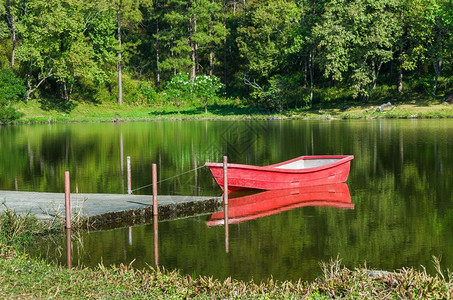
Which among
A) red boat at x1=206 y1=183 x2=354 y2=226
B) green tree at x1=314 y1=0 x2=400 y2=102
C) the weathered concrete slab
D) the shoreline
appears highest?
green tree at x1=314 y1=0 x2=400 y2=102

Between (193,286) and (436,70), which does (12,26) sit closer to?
(436,70)

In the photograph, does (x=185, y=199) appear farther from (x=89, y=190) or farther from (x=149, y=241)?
(x=89, y=190)

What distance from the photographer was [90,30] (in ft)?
210

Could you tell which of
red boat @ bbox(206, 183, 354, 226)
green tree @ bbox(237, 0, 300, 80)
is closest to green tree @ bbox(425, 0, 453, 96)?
green tree @ bbox(237, 0, 300, 80)

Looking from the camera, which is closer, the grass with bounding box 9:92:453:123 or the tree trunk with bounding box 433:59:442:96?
the grass with bounding box 9:92:453:123

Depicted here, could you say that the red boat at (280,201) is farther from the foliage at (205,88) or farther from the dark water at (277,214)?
the foliage at (205,88)

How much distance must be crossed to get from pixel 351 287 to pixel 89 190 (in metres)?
13.5

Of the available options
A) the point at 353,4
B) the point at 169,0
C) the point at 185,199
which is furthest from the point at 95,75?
the point at 185,199

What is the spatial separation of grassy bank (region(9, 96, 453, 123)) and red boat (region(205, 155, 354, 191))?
33.4 m

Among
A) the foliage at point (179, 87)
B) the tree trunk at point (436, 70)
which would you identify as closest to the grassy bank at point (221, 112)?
the tree trunk at point (436, 70)

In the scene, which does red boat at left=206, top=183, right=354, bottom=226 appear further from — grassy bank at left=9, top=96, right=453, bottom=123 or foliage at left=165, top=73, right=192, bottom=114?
foliage at left=165, top=73, right=192, bottom=114

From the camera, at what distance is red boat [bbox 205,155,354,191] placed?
18.1m

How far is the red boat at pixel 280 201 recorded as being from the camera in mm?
15562

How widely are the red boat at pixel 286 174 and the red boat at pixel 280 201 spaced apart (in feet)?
0.86
